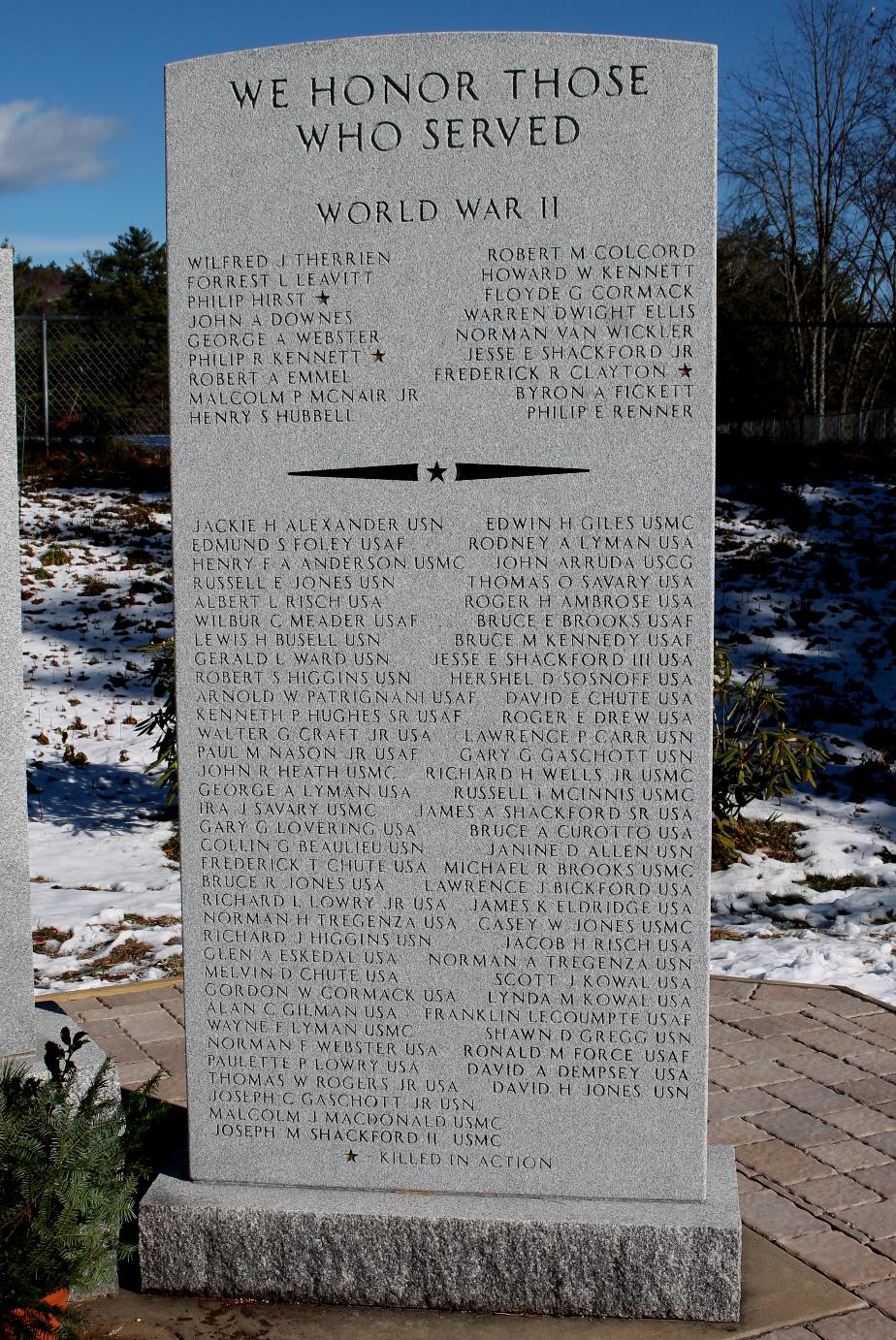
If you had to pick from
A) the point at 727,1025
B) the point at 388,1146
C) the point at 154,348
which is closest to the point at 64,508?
the point at 154,348

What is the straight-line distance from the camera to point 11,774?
11.8 ft

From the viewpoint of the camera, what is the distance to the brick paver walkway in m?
3.55

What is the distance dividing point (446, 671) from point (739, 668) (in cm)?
715

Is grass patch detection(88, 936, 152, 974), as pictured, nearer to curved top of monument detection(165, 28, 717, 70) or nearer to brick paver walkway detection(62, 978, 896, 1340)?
brick paver walkway detection(62, 978, 896, 1340)

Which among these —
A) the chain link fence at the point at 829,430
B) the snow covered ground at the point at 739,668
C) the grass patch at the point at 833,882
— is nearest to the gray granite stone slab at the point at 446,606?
the snow covered ground at the point at 739,668

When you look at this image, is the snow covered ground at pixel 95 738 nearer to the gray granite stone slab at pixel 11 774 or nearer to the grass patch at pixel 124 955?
the grass patch at pixel 124 955

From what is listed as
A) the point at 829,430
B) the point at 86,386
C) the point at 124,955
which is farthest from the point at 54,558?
the point at 829,430

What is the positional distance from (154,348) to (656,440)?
15.7 meters

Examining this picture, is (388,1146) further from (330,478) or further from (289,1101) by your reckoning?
(330,478)

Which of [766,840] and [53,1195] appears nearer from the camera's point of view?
[53,1195]

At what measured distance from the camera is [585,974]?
11.1 feet

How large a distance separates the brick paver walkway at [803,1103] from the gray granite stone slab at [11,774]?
42.7 inches

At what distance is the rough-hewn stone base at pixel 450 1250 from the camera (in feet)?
10.6

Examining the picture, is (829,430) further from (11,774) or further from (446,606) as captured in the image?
(11,774)
